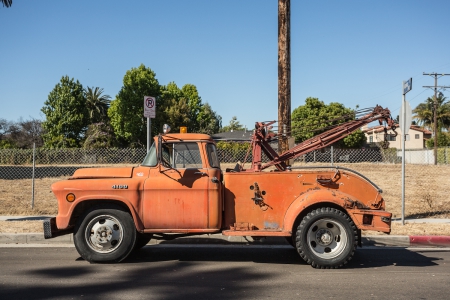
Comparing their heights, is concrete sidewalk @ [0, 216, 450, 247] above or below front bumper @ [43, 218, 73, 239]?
below

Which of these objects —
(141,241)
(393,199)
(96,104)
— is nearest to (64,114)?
(96,104)

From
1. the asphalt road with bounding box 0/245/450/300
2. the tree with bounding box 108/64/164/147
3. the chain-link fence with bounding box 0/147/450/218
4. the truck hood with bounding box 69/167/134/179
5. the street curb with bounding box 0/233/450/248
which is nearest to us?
the asphalt road with bounding box 0/245/450/300

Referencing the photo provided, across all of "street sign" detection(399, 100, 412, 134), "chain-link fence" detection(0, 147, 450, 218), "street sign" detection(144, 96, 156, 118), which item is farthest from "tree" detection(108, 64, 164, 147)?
"street sign" detection(399, 100, 412, 134)

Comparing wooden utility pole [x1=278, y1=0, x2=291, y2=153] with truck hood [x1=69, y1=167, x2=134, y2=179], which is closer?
truck hood [x1=69, y1=167, x2=134, y2=179]

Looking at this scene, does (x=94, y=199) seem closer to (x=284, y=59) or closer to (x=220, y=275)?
(x=220, y=275)

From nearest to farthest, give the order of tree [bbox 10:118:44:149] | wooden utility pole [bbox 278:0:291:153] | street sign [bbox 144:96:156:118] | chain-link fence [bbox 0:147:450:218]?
street sign [bbox 144:96:156:118] < wooden utility pole [bbox 278:0:291:153] < chain-link fence [bbox 0:147:450:218] < tree [bbox 10:118:44:149]

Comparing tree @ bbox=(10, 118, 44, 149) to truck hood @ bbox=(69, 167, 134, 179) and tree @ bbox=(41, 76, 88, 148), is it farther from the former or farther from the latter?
truck hood @ bbox=(69, 167, 134, 179)

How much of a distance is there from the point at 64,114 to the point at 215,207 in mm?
60448

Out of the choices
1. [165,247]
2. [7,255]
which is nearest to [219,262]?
[165,247]

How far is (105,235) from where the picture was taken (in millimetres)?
7223

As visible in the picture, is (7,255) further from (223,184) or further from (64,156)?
(64,156)

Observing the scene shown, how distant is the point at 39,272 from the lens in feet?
22.0

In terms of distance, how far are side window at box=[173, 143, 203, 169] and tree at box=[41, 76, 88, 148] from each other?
58.1 metres

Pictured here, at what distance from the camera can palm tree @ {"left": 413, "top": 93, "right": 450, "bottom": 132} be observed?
3012 inches
